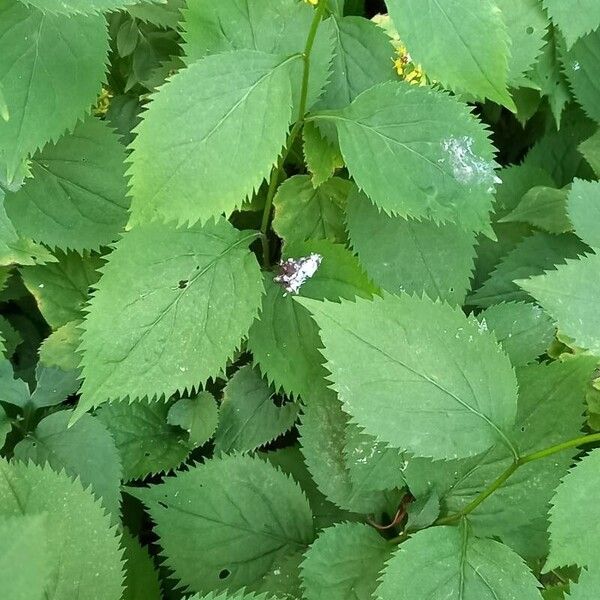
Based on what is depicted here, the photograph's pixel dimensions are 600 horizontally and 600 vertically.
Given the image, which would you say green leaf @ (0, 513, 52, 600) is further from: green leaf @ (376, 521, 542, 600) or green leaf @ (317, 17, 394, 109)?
green leaf @ (317, 17, 394, 109)

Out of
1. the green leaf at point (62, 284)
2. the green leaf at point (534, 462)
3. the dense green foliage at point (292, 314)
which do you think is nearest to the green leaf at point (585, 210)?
the dense green foliage at point (292, 314)

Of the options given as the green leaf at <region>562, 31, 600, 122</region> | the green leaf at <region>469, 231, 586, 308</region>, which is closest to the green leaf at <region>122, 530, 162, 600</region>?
the green leaf at <region>469, 231, 586, 308</region>

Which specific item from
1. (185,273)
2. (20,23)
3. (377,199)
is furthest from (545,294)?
(20,23)

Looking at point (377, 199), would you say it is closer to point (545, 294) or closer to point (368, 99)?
point (368, 99)

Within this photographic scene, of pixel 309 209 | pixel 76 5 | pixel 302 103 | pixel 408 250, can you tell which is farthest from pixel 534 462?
pixel 76 5

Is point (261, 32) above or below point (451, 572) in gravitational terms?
above

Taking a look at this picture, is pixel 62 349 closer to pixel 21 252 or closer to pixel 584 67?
pixel 21 252

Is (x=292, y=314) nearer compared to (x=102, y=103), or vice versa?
(x=292, y=314)

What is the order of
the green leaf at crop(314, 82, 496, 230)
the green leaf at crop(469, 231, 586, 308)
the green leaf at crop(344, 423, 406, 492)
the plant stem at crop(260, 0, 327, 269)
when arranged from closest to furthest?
the plant stem at crop(260, 0, 327, 269) → the green leaf at crop(314, 82, 496, 230) → the green leaf at crop(344, 423, 406, 492) → the green leaf at crop(469, 231, 586, 308)
